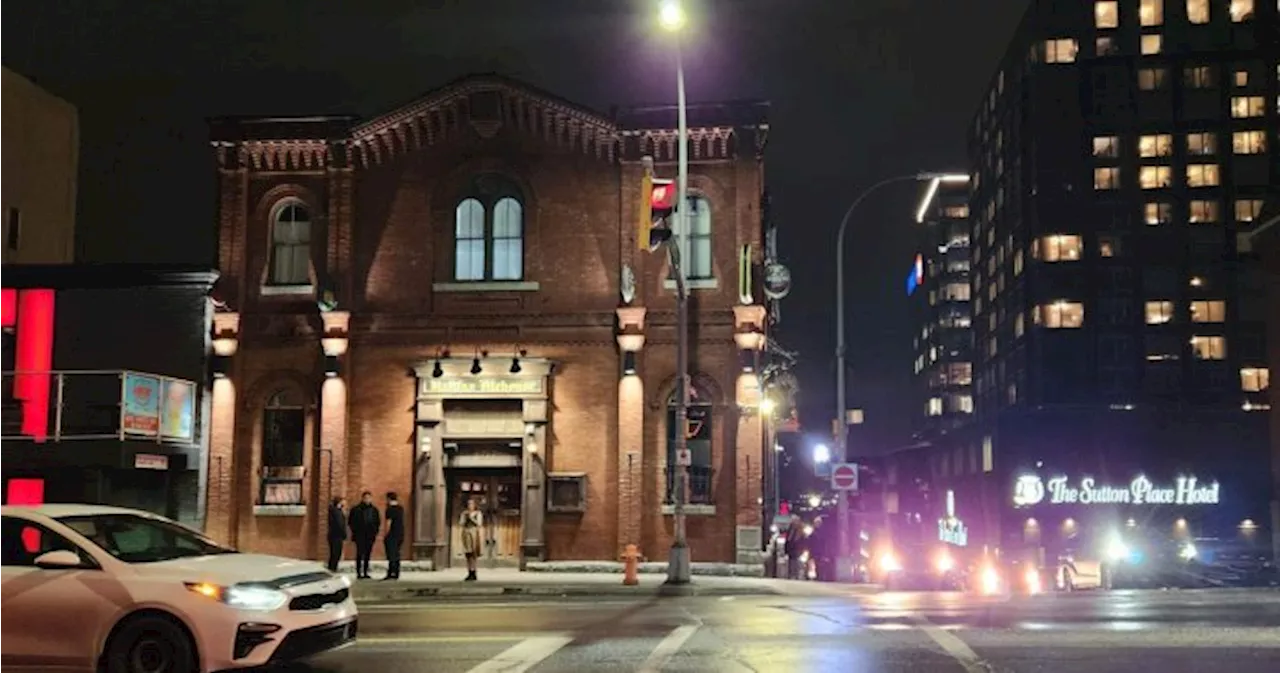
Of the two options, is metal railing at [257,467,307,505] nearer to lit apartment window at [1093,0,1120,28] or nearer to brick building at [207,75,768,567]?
brick building at [207,75,768,567]

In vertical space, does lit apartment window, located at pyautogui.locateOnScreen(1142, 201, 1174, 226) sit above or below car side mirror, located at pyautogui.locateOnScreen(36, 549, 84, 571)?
above

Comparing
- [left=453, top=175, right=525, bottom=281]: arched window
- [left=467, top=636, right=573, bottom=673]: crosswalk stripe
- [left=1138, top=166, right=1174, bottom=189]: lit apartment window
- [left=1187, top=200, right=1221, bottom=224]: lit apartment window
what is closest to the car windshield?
[left=467, top=636, right=573, bottom=673]: crosswalk stripe

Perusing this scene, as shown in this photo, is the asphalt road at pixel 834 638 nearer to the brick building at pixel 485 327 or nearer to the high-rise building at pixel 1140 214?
the brick building at pixel 485 327

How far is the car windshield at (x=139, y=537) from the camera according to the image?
1051 cm

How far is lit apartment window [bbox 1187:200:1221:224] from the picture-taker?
337 feet

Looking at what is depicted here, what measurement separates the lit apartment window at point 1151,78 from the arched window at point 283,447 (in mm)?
91029

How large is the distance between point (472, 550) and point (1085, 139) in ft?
294

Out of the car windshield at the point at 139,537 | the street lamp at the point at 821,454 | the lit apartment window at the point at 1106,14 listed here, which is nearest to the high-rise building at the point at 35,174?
the street lamp at the point at 821,454

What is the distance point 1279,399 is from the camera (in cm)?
4994

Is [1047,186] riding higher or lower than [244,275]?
higher

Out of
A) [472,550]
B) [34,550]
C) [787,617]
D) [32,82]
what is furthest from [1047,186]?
[34,550]

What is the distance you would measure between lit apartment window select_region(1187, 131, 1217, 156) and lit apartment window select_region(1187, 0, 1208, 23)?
907 cm

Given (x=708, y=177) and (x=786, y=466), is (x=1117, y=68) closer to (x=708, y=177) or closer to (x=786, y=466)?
(x=786, y=466)

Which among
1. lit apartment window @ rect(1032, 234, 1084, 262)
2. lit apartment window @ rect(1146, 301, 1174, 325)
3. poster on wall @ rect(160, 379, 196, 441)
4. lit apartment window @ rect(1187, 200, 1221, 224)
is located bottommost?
poster on wall @ rect(160, 379, 196, 441)
